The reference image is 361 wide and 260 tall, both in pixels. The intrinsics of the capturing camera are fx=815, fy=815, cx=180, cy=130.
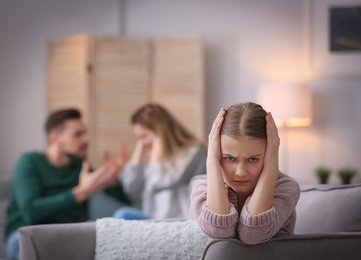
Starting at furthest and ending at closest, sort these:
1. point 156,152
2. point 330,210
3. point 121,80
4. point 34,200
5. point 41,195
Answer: point 121,80 → point 156,152 → point 41,195 → point 34,200 → point 330,210

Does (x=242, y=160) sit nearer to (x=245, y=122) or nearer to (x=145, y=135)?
(x=245, y=122)

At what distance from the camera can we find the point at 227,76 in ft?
19.3

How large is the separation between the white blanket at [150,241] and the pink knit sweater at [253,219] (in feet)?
0.56

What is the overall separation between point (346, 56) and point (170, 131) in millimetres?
1854

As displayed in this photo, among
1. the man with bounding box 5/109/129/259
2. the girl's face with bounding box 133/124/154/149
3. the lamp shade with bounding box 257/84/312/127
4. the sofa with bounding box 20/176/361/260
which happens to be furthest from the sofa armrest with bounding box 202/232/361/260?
the lamp shade with bounding box 257/84/312/127

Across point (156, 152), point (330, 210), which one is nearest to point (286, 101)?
point (156, 152)

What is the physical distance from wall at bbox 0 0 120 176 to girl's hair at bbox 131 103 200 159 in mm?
1667

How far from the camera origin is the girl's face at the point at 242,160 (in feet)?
7.09

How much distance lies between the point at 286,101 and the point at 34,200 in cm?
201

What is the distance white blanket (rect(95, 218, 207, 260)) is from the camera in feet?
7.79

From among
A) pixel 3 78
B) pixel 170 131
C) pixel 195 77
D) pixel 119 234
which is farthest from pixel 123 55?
pixel 119 234

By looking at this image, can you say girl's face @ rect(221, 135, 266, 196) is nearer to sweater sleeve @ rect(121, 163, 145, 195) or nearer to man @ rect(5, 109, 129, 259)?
man @ rect(5, 109, 129, 259)

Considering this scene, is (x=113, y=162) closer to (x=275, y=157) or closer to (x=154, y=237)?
(x=154, y=237)

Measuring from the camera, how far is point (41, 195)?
4234 millimetres
